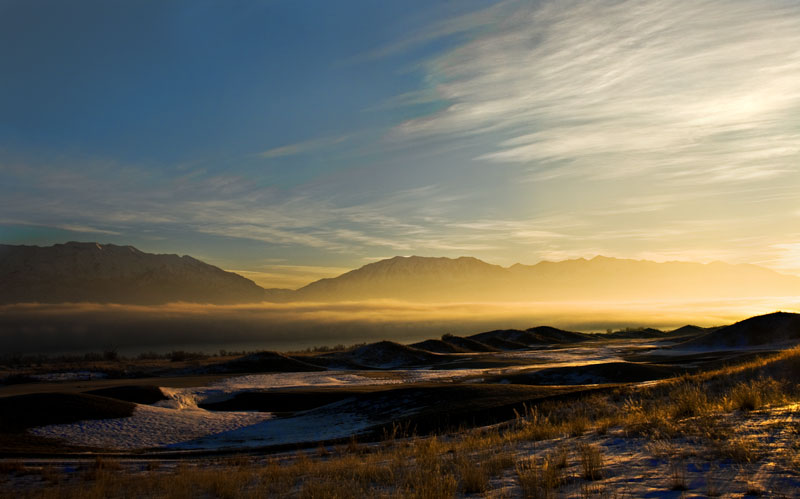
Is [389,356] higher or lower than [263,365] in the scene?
higher

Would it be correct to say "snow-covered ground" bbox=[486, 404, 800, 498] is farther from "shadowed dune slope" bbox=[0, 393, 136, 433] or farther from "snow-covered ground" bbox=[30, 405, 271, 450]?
"shadowed dune slope" bbox=[0, 393, 136, 433]

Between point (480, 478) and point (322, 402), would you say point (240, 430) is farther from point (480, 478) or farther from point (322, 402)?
point (480, 478)

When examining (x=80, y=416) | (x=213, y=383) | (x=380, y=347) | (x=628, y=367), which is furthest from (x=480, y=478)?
(x=380, y=347)

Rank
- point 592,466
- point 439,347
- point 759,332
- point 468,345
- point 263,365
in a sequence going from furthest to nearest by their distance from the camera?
Result: point 468,345 → point 439,347 → point 263,365 → point 759,332 → point 592,466

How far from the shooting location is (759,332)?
205 ft

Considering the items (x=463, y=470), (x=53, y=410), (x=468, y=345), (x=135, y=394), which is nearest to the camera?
(x=463, y=470)

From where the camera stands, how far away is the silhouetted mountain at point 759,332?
60469mm

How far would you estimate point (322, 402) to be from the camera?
35.8 metres

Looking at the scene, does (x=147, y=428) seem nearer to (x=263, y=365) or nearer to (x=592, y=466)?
(x=592, y=466)

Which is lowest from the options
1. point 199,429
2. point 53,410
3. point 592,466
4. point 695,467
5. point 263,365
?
point 263,365

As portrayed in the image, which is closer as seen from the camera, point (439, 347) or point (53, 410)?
point (53, 410)

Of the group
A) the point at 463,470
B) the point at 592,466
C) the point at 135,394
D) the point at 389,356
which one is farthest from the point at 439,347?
the point at 592,466

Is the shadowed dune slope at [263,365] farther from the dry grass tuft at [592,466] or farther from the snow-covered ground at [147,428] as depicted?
the dry grass tuft at [592,466]

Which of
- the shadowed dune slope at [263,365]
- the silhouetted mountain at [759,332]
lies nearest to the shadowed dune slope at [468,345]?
the shadowed dune slope at [263,365]
